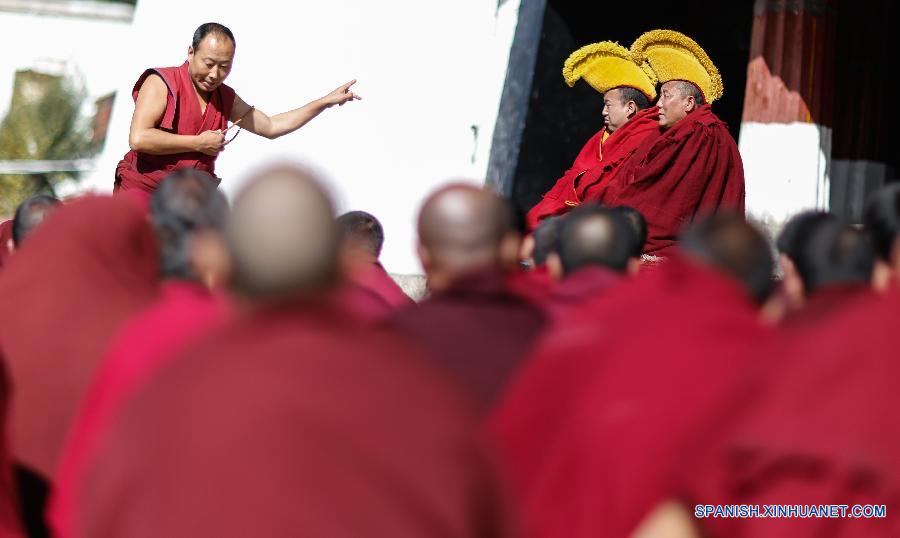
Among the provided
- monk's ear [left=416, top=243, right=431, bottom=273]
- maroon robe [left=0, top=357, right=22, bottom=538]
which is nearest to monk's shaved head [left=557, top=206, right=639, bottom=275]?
monk's ear [left=416, top=243, right=431, bottom=273]

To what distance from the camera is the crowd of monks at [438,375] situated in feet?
7.85

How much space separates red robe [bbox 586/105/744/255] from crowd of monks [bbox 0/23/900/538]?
2.36 m

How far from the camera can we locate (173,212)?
4.55m

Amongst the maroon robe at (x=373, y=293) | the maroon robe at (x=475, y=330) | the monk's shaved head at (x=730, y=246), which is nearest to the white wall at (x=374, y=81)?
the maroon robe at (x=373, y=293)

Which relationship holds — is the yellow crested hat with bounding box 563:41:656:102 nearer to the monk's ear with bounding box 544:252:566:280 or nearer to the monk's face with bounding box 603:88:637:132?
the monk's face with bounding box 603:88:637:132

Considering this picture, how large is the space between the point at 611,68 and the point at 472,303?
5429 millimetres

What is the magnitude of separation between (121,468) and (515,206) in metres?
2.72

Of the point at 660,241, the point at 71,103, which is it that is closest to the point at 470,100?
the point at 660,241

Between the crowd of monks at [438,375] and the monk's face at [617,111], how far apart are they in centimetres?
318

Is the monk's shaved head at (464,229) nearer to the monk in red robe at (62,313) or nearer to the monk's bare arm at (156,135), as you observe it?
the monk in red robe at (62,313)

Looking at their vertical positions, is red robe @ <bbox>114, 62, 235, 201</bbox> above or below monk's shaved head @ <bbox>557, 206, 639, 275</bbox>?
above

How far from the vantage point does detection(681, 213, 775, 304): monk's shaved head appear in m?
3.51

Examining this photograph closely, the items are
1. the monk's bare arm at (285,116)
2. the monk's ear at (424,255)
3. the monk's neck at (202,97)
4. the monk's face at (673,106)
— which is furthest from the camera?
the monk's face at (673,106)

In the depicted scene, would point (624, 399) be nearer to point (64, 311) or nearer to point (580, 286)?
point (580, 286)
